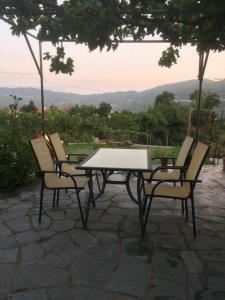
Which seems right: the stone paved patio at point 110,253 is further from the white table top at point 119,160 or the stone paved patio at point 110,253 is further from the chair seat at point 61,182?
the white table top at point 119,160

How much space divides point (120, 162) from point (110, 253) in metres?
1.10

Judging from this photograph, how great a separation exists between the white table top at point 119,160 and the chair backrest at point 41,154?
0.39 meters

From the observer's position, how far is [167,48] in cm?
540

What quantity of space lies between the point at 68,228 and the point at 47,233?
0.23 m

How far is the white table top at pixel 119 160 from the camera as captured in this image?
329 centimetres

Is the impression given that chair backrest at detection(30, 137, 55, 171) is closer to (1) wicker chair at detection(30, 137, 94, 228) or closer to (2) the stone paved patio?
(1) wicker chair at detection(30, 137, 94, 228)

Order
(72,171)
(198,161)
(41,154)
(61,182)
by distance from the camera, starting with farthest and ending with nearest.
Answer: (72,171), (61,182), (41,154), (198,161)

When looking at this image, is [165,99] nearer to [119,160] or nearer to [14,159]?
[14,159]

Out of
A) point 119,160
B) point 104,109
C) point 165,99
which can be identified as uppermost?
point 165,99

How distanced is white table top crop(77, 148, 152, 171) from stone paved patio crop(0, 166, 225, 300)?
0.62 meters

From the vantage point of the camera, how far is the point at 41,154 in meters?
3.53

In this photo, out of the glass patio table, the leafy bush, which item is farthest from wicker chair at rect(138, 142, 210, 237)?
the leafy bush

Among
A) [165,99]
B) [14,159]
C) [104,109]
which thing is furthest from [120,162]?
[165,99]

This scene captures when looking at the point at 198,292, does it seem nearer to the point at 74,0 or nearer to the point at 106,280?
the point at 106,280
